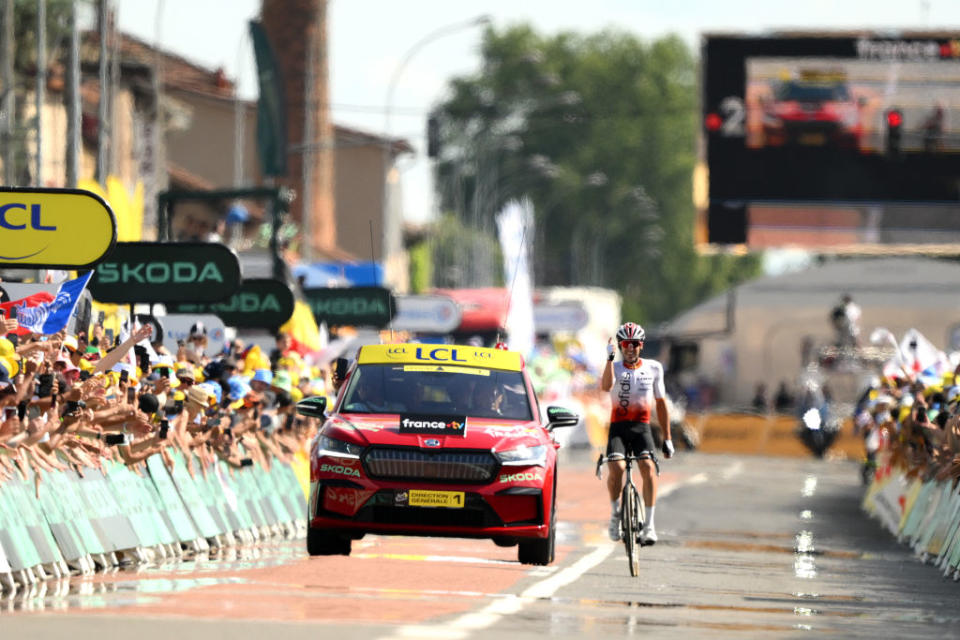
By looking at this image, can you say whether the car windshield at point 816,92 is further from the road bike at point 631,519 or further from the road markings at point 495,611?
the road bike at point 631,519

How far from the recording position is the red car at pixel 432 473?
1709cm

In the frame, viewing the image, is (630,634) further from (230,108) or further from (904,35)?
(230,108)

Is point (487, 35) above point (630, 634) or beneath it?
above

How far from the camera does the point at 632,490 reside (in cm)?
1811

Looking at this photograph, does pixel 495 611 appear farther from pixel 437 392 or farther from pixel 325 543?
pixel 437 392

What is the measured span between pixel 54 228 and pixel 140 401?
4.75 ft

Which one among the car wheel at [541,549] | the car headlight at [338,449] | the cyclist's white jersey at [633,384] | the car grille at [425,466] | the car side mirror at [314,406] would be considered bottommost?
the car wheel at [541,549]

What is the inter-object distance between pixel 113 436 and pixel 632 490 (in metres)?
3.83

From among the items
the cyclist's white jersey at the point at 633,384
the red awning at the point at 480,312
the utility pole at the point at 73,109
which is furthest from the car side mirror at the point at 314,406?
the red awning at the point at 480,312

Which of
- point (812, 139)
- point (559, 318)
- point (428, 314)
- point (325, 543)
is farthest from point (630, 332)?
point (559, 318)

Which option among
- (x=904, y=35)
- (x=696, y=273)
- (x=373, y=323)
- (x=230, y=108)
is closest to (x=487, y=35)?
(x=696, y=273)

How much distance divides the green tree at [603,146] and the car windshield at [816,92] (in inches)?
2657

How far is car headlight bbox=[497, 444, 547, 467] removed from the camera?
56.7 feet

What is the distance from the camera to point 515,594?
1544cm
